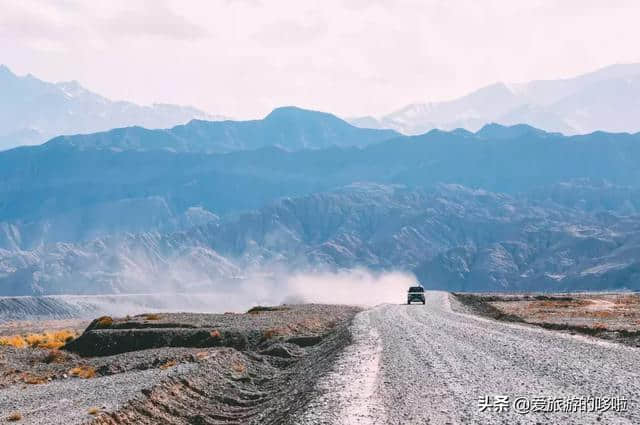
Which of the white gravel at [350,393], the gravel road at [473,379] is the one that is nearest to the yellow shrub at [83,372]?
the white gravel at [350,393]

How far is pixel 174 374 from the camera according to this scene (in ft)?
108

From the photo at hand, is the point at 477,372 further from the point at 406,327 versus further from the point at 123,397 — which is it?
the point at 406,327

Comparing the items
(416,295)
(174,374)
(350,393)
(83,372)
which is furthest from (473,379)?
(416,295)

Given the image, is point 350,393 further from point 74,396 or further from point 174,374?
point 74,396

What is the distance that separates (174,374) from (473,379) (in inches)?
524

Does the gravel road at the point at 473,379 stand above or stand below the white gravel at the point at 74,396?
above

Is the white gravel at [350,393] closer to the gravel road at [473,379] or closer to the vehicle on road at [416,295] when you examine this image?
the gravel road at [473,379]

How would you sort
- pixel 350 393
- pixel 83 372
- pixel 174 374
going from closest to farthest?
pixel 350 393 < pixel 174 374 < pixel 83 372

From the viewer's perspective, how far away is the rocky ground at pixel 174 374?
27.1m

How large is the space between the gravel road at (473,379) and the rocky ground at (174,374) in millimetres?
1638

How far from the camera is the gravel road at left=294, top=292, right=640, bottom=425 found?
786 inches

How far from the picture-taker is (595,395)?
2177 cm

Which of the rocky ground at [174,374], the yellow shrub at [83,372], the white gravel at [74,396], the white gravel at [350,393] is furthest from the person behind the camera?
the yellow shrub at [83,372]

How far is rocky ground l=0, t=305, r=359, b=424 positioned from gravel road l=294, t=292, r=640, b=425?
5.37 feet
